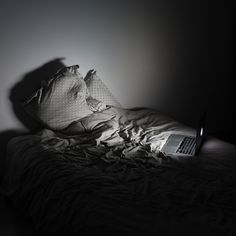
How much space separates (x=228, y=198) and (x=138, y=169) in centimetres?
55

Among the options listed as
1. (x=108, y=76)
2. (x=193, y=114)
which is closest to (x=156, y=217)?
(x=108, y=76)

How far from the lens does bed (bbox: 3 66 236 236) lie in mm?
1604

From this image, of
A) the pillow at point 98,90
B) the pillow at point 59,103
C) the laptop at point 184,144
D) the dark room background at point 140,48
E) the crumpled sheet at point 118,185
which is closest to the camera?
the crumpled sheet at point 118,185

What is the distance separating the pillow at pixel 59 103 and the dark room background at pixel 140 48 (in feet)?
0.84

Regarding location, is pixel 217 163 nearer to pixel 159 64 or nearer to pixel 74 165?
pixel 74 165

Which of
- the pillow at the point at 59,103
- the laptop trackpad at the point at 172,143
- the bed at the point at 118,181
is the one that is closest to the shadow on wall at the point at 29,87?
the pillow at the point at 59,103

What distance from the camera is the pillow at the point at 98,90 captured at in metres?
3.04

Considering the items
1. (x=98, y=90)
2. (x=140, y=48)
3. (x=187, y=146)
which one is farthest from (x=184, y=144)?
(x=140, y=48)

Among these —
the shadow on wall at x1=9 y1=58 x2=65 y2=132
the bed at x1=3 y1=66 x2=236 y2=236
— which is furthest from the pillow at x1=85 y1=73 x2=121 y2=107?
the shadow on wall at x1=9 y1=58 x2=65 y2=132

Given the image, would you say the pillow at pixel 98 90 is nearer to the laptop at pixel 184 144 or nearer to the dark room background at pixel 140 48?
the dark room background at pixel 140 48

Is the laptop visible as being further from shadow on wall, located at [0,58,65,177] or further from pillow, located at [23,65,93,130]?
shadow on wall, located at [0,58,65,177]

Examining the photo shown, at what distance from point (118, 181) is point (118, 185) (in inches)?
2.3

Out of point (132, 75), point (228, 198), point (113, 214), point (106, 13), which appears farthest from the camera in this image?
point (132, 75)

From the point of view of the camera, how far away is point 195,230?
1501 millimetres
